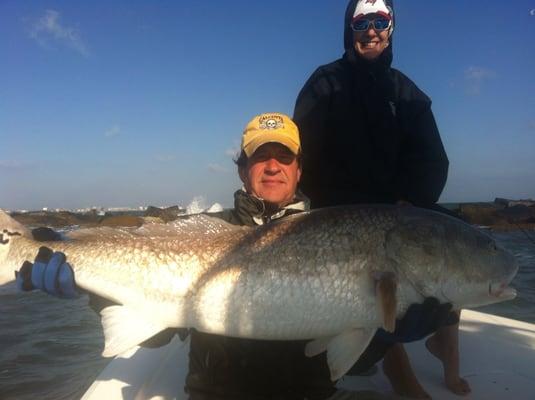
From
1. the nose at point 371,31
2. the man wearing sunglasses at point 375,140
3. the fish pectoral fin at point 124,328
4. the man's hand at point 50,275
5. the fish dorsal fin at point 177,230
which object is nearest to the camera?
the fish pectoral fin at point 124,328

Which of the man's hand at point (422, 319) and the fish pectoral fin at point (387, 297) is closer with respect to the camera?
the fish pectoral fin at point (387, 297)

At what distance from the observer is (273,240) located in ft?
8.94

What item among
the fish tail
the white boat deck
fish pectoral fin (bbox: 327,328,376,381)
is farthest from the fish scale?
the white boat deck

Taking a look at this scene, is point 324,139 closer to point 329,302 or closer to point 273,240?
point 273,240

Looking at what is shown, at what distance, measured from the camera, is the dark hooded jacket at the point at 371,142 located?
395 cm

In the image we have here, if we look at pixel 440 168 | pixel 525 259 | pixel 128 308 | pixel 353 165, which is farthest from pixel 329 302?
pixel 525 259

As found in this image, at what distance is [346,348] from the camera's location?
252 cm

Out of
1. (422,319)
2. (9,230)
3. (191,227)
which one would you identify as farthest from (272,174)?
(9,230)

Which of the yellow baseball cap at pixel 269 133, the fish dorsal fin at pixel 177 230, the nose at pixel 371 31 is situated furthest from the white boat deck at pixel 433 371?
the nose at pixel 371 31

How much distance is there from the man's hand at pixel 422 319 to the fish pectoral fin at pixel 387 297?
17 cm

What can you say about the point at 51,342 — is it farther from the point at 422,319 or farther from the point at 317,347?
the point at 422,319

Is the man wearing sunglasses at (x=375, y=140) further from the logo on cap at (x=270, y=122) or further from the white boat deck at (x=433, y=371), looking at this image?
the logo on cap at (x=270, y=122)

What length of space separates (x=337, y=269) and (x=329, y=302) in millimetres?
204

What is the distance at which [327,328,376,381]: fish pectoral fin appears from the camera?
97.7 inches
